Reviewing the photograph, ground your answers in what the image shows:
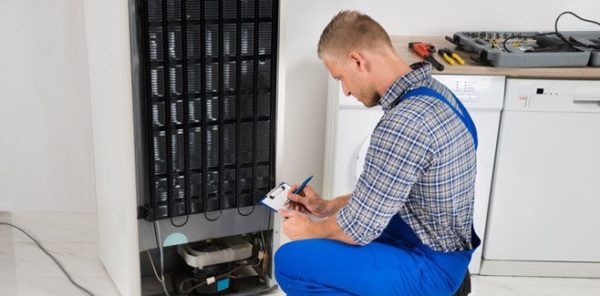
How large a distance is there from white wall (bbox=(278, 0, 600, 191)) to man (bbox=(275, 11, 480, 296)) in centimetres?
102

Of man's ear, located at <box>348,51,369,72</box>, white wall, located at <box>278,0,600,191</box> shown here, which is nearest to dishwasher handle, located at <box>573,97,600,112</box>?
white wall, located at <box>278,0,600,191</box>

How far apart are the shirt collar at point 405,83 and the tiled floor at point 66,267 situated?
1026mm

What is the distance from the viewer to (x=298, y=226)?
1963mm

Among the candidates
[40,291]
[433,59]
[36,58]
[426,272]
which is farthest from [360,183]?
[36,58]

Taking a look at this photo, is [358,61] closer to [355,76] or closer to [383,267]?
[355,76]

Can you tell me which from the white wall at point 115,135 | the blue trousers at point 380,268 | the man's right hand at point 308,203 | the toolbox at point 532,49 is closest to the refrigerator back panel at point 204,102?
the white wall at point 115,135

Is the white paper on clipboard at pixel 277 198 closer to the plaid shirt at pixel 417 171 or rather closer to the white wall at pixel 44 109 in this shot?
the plaid shirt at pixel 417 171

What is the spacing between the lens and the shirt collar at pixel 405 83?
5.86ft

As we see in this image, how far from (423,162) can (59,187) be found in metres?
1.80

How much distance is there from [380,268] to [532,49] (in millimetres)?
1106

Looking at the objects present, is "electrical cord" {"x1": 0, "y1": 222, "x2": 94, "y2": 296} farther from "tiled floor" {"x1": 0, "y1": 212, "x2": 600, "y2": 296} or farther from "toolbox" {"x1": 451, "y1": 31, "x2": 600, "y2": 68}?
"toolbox" {"x1": 451, "y1": 31, "x2": 600, "y2": 68}

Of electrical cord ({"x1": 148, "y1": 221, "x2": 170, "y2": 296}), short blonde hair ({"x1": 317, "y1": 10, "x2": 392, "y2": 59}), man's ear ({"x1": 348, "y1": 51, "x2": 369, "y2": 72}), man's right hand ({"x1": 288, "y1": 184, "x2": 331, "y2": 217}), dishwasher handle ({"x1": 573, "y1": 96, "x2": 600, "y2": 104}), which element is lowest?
electrical cord ({"x1": 148, "y1": 221, "x2": 170, "y2": 296})

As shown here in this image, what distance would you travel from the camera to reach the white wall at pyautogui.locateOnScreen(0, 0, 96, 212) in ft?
8.80

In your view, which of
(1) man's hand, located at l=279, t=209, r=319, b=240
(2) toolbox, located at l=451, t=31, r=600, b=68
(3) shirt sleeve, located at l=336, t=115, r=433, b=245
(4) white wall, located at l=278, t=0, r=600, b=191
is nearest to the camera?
(3) shirt sleeve, located at l=336, t=115, r=433, b=245
